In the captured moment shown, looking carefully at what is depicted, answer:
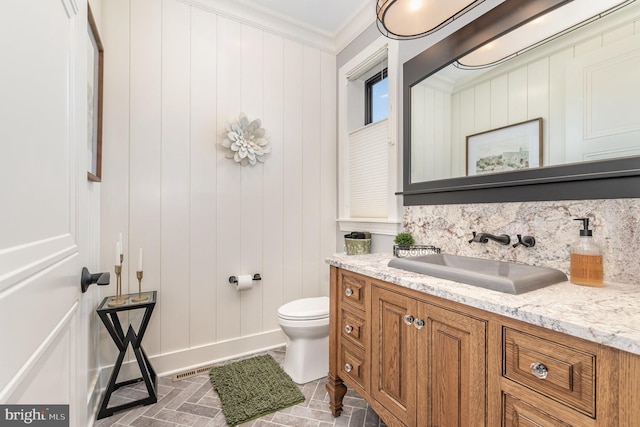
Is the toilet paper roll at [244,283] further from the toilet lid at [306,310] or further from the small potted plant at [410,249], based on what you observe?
the small potted plant at [410,249]

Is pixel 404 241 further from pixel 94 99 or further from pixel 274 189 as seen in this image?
pixel 94 99

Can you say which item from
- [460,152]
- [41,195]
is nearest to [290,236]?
[460,152]

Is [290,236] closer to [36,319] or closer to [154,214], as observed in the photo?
[154,214]

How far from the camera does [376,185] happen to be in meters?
2.36

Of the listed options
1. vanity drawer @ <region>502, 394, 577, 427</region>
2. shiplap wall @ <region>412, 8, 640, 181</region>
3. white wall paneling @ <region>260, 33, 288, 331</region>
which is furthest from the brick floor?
shiplap wall @ <region>412, 8, 640, 181</region>

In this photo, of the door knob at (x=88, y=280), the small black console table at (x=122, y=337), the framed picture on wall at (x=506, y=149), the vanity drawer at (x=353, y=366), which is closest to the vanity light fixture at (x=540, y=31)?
the framed picture on wall at (x=506, y=149)

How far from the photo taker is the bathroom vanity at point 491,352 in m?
0.67

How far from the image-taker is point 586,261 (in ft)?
3.43

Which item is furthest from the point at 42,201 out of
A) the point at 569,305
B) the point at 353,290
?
the point at 569,305

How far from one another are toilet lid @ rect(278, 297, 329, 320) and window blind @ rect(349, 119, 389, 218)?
84cm

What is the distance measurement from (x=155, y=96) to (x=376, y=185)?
5.91 feet

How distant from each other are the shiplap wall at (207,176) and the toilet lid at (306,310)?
476 mm

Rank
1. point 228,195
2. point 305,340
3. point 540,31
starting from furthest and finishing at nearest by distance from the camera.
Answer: point 228,195 → point 305,340 → point 540,31

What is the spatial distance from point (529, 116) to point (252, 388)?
222 centimetres
